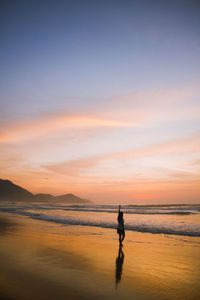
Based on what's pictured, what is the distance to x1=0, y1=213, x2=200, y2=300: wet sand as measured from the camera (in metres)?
6.58

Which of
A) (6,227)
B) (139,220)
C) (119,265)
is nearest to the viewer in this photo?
(119,265)

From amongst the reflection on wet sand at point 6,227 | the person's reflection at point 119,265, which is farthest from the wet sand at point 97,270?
the reflection on wet sand at point 6,227

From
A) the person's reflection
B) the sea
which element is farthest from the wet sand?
the sea

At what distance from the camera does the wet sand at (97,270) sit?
6.58 meters

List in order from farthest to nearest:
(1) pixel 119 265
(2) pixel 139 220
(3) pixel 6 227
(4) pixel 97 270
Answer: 1. (2) pixel 139 220
2. (3) pixel 6 227
3. (1) pixel 119 265
4. (4) pixel 97 270

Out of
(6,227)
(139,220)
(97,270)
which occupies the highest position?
(97,270)

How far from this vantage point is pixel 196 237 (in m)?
15.9

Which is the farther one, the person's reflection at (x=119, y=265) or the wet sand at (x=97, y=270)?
the person's reflection at (x=119, y=265)

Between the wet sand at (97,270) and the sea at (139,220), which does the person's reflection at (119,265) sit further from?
the sea at (139,220)

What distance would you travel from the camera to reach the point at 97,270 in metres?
8.68

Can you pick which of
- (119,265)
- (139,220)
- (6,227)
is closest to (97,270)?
(119,265)

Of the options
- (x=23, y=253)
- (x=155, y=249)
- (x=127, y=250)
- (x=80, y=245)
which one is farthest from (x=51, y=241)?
(x=155, y=249)

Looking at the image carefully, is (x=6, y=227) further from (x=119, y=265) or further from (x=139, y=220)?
(x=139, y=220)

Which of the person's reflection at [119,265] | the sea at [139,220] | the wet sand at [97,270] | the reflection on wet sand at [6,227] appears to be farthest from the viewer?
the sea at [139,220]
